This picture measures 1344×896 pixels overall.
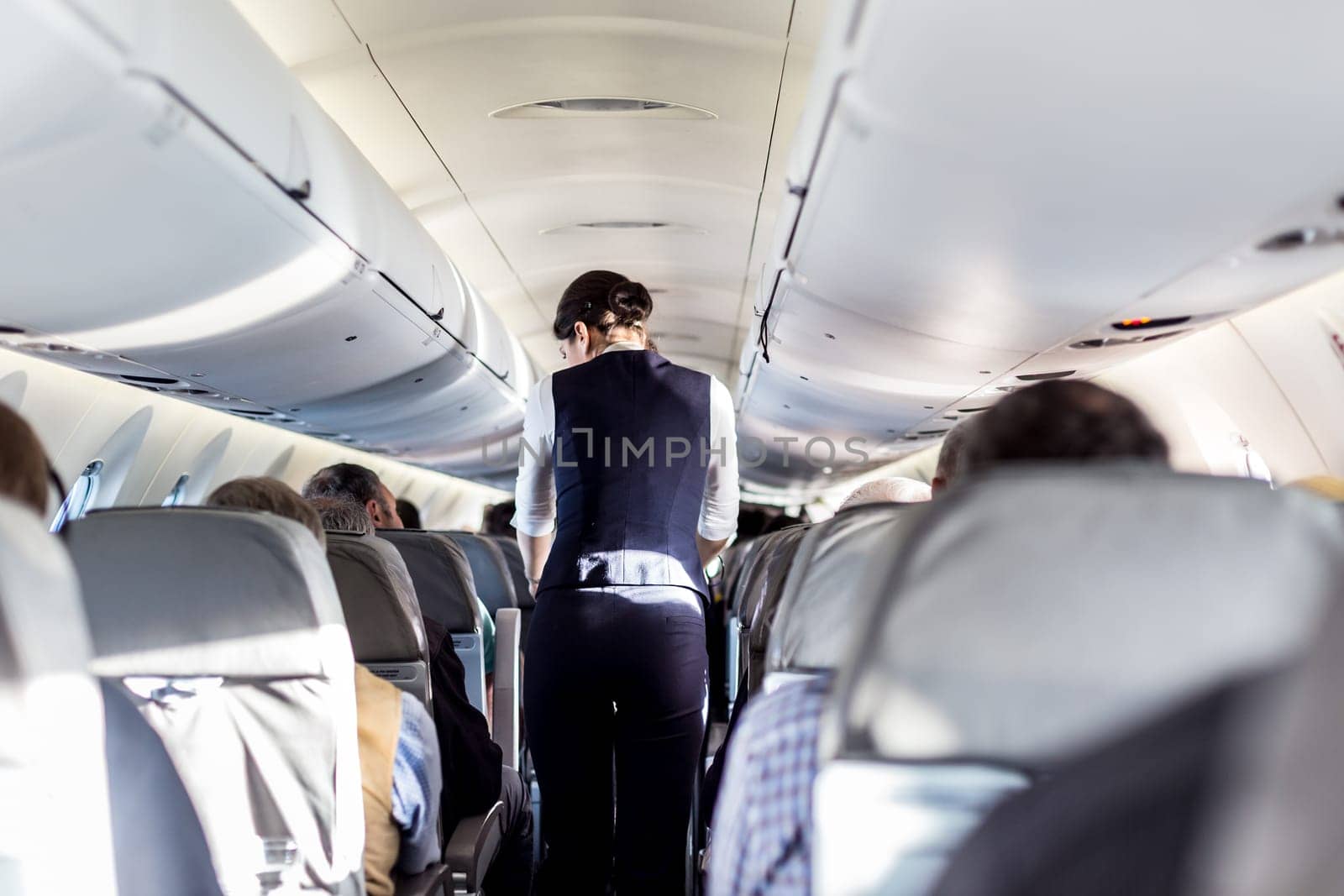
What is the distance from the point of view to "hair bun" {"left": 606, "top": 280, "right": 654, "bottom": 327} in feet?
8.93

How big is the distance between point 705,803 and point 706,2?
3.06 meters

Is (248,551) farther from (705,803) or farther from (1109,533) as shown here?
(705,803)

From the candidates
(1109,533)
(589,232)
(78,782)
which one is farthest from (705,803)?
(589,232)

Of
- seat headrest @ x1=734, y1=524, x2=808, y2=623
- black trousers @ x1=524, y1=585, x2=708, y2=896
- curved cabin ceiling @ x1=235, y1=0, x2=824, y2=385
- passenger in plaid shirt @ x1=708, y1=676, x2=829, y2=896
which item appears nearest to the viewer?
passenger in plaid shirt @ x1=708, y1=676, x2=829, y2=896

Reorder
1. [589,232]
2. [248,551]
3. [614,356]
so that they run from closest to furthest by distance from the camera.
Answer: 1. [248,551]
2. [614,356]
3. [589,232]

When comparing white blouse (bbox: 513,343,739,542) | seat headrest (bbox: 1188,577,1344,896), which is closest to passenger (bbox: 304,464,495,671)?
white blouse (bbox: 513,343,739,542)

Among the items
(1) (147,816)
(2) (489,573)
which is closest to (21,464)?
(1) (147,816)

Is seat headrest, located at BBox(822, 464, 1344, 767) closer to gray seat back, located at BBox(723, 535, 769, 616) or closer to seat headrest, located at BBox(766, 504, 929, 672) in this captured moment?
seat headrest, located at BBox(766, 504, 929, 672)

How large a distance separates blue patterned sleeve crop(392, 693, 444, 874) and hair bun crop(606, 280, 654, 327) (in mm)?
1058

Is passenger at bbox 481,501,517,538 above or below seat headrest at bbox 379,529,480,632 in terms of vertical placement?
above

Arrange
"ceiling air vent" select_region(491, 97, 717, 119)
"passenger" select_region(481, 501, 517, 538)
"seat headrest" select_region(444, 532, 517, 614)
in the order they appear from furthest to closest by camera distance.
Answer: "passenger" select_region(481, 501, 517, 538), "ceiling air vent" select_region(491, 97, 717, 119), "seat headrest" select_region(444, 532, 517, 614)

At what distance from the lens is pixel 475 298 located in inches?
273

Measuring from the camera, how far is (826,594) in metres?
1.79

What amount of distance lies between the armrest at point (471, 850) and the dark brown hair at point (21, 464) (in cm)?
145
